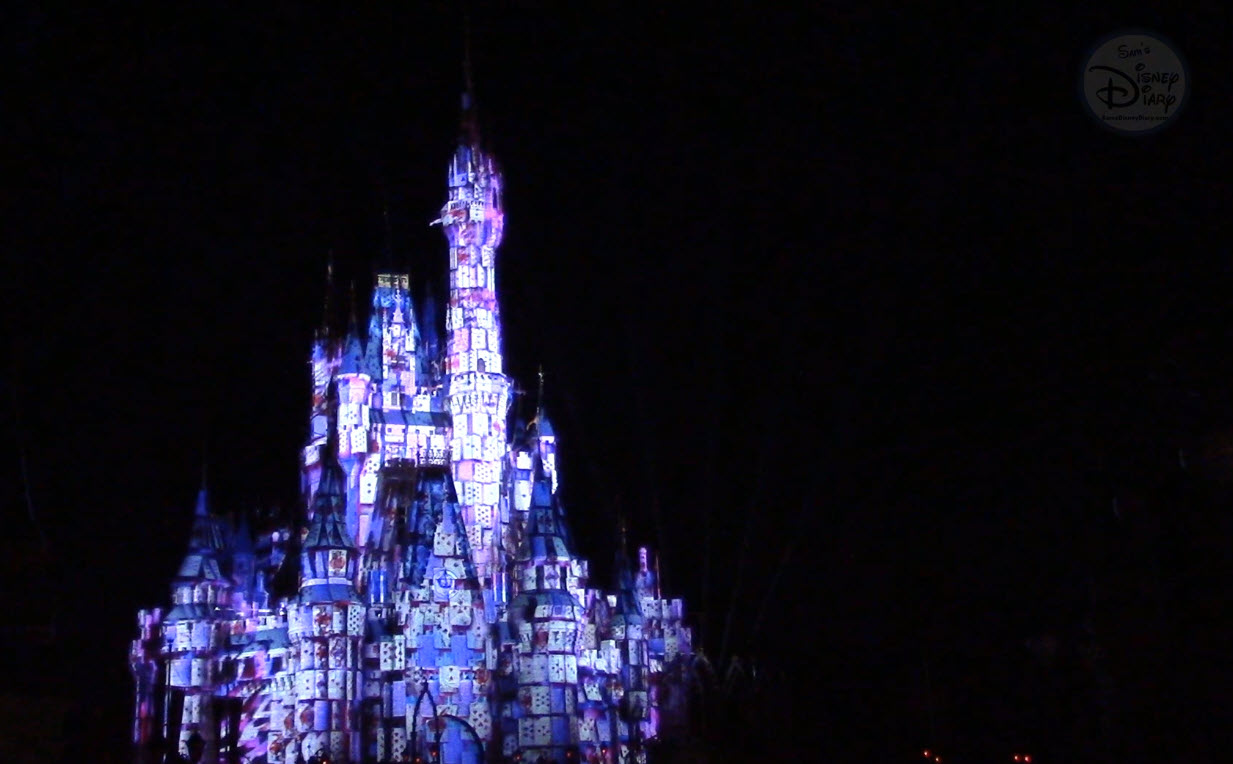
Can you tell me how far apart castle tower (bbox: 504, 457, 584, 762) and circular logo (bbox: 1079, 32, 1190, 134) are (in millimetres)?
33510

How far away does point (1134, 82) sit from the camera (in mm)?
16859

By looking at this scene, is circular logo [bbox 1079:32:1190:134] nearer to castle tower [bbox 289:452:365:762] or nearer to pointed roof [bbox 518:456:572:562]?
castle tower [bbox 289:452:365:762]

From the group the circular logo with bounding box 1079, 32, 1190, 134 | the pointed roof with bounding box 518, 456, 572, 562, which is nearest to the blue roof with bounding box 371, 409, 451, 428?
the pointed roof with bounding box 518, 456, 572, 562

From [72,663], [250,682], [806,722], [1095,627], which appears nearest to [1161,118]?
[1095,627]

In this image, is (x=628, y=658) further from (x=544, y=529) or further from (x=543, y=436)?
(x=543, y=436)

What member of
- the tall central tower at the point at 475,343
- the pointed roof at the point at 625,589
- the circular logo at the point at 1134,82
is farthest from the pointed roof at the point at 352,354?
the circular logo at the point at 1134,82

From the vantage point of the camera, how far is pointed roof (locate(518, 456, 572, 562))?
49.4m

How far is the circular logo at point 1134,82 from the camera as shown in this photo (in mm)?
16625

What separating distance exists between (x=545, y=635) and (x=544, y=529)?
15.6ft

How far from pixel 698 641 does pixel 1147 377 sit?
141 ft

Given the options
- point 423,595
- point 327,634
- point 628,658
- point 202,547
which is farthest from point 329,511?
point 628,658

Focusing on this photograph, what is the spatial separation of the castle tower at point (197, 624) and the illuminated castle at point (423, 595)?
0.08m

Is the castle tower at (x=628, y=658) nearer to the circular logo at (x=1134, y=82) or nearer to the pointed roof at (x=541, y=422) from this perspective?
the pointed roof at (x=541, y=422)

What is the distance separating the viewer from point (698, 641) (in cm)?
5859
